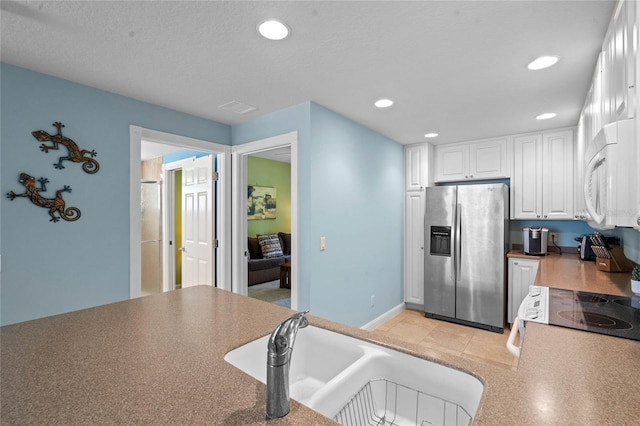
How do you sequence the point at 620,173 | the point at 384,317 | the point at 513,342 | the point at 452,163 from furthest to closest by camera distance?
the point at 452,163, the point at 384,317, the point at 513,342, the point at 620,173

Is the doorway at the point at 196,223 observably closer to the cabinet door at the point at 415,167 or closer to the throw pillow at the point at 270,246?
the throw pillow at the point at 270,246

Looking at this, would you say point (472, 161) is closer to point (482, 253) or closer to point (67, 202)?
point (482, 253)

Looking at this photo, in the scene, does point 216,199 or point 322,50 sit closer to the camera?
point 322,50

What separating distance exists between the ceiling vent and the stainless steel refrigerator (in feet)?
7.91

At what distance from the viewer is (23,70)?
1957 mm

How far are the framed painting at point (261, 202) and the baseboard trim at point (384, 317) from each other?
10.9 feet

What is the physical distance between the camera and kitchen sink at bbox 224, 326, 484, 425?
90 centimetres

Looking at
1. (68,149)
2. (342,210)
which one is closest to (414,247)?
(342,210)

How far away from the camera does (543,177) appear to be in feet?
11.5

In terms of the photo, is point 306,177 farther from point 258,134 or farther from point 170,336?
point 170,336

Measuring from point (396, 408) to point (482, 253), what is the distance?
9.73ft

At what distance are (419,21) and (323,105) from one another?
128 cm

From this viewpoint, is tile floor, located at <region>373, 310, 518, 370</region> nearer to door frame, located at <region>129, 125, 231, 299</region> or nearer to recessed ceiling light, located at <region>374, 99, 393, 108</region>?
door frame, located at <region>129, 125, 231, 299</region>

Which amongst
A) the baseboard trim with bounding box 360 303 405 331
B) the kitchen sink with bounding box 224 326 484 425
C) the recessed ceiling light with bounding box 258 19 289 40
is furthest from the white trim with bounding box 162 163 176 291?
the kitchen sink with bounding box 224 326 484 425
